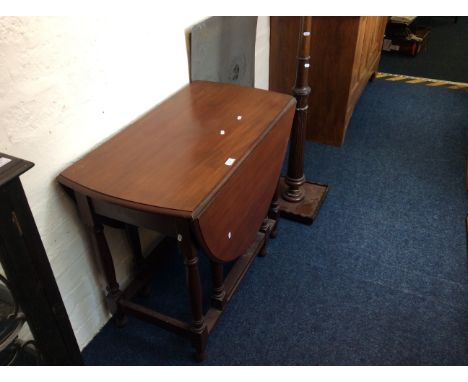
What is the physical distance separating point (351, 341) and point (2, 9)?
154 cm

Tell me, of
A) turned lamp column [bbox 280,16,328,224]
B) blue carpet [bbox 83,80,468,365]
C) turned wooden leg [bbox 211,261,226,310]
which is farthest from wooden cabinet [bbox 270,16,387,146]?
turned wooden leg [bbox 211,261,226,310]

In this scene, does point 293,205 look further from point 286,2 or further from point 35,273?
point 35,273

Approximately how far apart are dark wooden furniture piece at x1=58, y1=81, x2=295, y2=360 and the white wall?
61mm

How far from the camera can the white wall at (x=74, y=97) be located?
1081 mm

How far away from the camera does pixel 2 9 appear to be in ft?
3.25

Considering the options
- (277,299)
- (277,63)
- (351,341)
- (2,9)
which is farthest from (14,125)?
(277,63)

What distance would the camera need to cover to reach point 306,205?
2211 millimetres

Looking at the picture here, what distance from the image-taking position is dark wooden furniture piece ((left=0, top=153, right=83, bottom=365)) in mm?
828

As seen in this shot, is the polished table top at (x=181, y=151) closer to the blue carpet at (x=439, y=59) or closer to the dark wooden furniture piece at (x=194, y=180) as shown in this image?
the dark wooden furniture piece at (x=194, y=180)

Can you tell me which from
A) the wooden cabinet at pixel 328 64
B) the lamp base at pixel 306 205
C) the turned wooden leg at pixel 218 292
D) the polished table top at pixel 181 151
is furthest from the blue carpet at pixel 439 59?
the turned wooden leg at pixel 218 292

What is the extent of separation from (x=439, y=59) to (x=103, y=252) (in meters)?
3.88

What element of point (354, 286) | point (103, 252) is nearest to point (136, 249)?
point (103, 252)

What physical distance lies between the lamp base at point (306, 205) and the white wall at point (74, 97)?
862 mm

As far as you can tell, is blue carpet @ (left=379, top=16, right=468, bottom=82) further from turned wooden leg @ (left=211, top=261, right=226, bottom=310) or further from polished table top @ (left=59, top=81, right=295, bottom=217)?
turned wooden leg @ (left=211, top=261, right=226, bottom=310)
